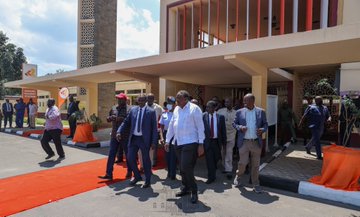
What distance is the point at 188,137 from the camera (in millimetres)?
4273

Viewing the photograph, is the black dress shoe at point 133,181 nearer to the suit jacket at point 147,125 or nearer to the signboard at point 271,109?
the suit jacket at point 147,125

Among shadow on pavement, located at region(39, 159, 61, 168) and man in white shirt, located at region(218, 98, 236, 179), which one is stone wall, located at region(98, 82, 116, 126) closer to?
shadow on pavement, located at region(39, 159, 61, 168)

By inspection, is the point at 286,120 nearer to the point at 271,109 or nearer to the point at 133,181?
the point at 271,109

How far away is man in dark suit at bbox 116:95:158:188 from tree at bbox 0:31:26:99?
3901 cm

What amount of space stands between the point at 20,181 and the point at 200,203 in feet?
12.0

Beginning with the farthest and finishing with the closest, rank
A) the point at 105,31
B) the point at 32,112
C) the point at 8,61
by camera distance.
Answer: the point at 8,61
the point at 105,31
the point at 32,112

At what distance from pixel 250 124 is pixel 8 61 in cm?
4205

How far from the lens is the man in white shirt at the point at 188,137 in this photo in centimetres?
425

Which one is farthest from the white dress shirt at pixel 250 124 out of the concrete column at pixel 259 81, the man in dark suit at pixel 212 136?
the concrete column at pixel 259 81

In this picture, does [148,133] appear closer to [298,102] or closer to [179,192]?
[179,192]

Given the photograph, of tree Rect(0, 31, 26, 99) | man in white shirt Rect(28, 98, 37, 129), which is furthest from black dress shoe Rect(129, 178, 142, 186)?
tree Rect(0, 31, 26, 99)

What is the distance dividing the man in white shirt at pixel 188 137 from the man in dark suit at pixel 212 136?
1.12m

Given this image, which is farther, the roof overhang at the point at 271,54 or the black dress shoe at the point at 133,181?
the roof overhang at the point at 271,54

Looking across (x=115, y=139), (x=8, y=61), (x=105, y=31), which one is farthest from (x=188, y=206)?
(x=8, y=61)
